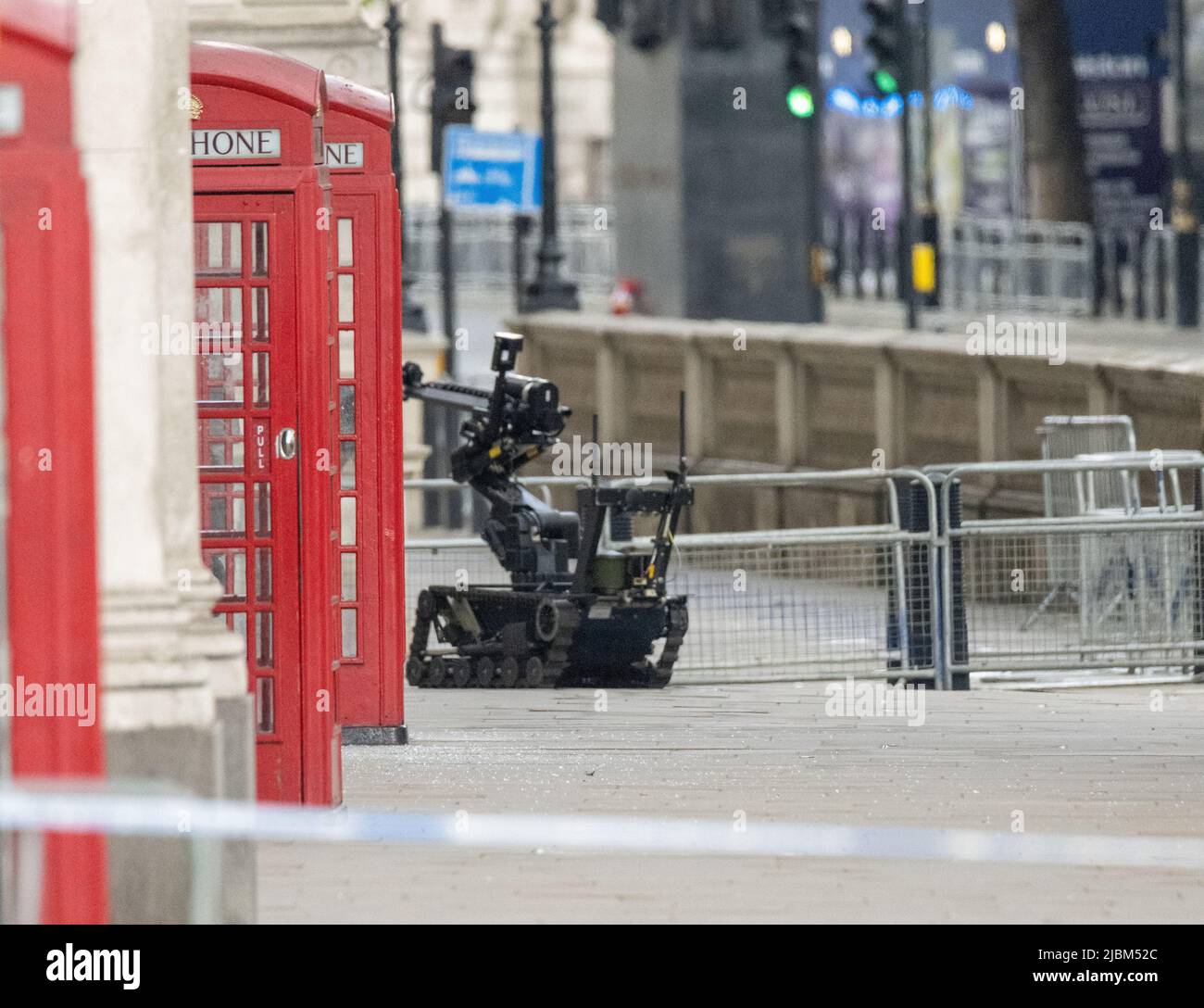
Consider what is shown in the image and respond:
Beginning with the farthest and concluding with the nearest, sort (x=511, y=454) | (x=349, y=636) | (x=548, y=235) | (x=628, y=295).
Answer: (x=628, y=295) → (x=548, y=235) → (x=511, y=454) → (x=349, y=636)

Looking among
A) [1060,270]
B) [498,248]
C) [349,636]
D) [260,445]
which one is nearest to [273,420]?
[260,445]

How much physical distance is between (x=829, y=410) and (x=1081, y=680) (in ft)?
17.7

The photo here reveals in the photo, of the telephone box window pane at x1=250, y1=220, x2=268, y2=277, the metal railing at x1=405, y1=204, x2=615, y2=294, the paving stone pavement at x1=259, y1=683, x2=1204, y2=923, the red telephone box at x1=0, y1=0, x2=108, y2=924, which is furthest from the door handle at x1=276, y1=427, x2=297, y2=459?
the metal railing at x1=405, y1=204, x2=615, y2=294

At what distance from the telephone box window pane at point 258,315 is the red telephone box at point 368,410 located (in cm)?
112

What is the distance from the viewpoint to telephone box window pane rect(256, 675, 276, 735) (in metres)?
8.46

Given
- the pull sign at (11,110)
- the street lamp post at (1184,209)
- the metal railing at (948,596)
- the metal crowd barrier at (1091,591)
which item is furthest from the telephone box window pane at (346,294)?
the street lamp post at (1184,209)

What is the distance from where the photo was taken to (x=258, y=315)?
8.46 m

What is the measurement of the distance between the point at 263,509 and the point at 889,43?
58.7ft

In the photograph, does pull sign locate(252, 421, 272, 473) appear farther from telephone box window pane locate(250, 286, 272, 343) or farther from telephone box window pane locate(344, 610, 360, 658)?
telephone box window pane locate(344, 610, 360, 658)

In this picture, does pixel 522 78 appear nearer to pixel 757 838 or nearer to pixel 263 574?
pixel 263 574

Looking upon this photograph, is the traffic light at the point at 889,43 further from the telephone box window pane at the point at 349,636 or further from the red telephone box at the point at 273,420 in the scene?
the red telephone box at the point at 273,420

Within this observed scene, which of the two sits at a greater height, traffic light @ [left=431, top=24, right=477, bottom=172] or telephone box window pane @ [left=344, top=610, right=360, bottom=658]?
traffic light @ [left=431, top=24, right=477, bottom=172]

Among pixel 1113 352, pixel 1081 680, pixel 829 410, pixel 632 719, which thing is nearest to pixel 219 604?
pixel 632 719
